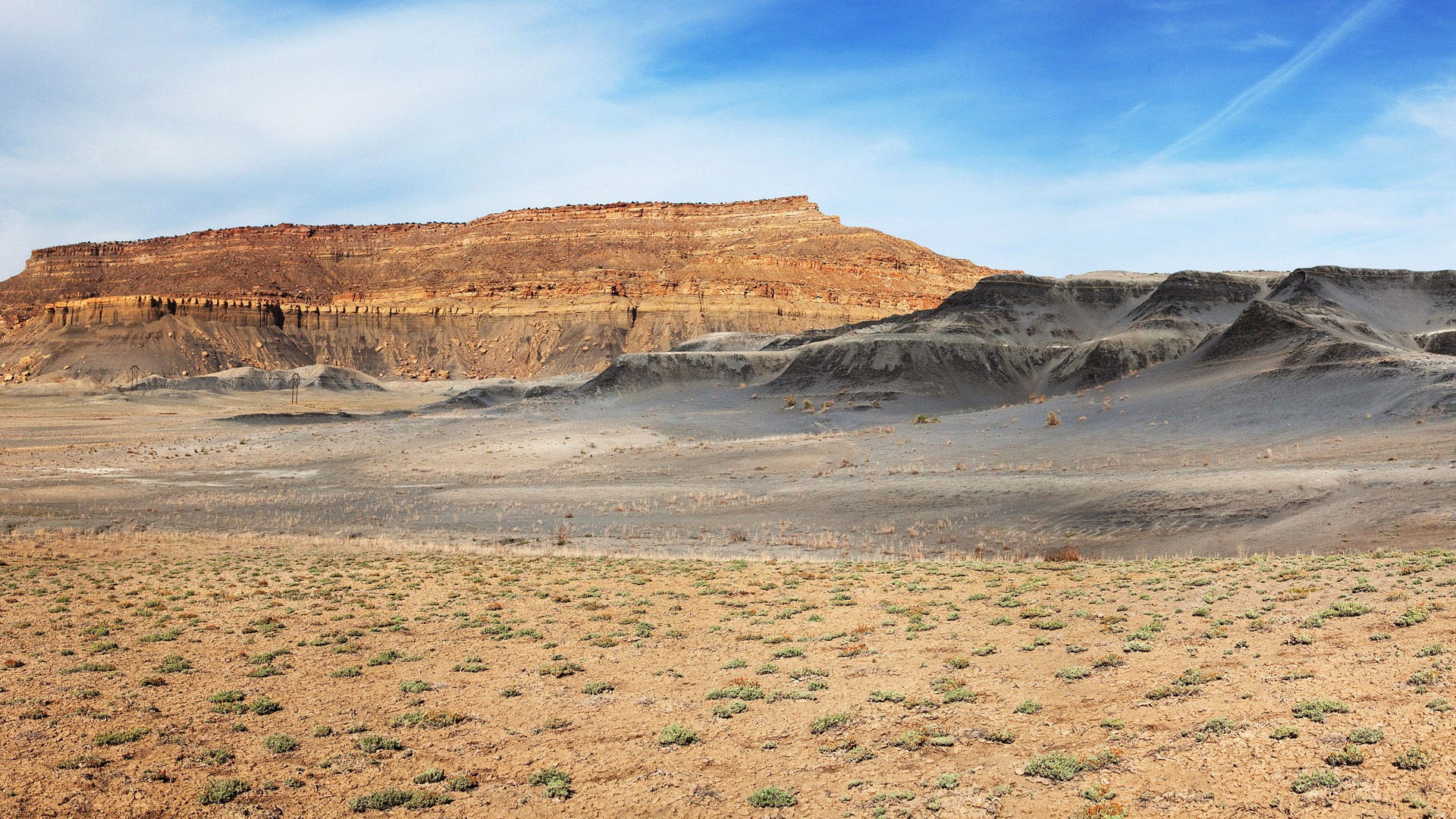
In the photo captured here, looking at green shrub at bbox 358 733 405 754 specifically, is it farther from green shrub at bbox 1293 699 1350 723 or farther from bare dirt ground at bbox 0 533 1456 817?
green shrub at bbox 1293 699 1350 723

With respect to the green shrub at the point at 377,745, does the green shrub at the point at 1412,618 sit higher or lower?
higher

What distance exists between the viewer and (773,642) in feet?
44.1

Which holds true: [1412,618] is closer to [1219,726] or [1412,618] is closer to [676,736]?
[1219,726]

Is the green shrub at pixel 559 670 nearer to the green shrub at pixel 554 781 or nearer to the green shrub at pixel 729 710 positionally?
the green shrub at pixel 729 710

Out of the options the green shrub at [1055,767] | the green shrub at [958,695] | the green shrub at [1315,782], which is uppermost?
the green shrub at [1315,782]

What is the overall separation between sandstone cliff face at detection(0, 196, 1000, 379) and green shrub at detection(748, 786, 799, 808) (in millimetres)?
117535

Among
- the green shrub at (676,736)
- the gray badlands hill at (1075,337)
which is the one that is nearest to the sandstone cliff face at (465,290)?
the gray badlands hill at (1075,337)

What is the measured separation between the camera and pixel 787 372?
232ft

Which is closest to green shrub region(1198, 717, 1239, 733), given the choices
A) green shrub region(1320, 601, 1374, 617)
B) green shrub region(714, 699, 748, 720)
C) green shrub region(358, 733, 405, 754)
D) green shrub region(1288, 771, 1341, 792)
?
green shrub region(1288, 771, 1341, 792)

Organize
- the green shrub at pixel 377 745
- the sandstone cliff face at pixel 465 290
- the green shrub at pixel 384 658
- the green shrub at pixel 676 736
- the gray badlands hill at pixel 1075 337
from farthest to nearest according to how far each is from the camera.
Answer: the sandstone cliff face at pixel 465 290, the gray badlands hill at pixel 1075 337, the green shrub at pixel 384 658, the green shrub at pixel 676 736, the green shrub at pixel 377 745

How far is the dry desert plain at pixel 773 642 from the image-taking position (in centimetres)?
802

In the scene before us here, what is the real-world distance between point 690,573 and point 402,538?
1075 centimetres

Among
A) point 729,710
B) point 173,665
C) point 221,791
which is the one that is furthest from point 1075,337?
point 221,791

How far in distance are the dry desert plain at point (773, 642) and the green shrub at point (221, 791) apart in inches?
1.9
